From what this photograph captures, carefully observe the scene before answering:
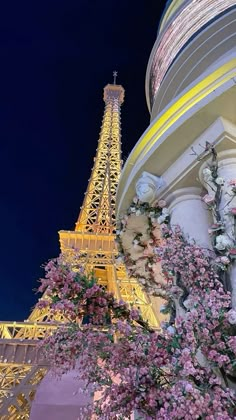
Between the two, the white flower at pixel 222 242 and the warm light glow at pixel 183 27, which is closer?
the white flower at pixel 222 242

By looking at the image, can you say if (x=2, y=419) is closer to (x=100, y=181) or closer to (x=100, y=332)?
(x=100, y=332)

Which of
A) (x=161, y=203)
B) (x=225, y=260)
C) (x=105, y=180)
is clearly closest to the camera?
(x=225, y=260)

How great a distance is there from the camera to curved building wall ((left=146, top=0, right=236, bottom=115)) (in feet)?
15.1

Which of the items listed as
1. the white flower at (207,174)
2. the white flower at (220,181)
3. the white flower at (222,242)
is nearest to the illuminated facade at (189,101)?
the white flower at (207,174)

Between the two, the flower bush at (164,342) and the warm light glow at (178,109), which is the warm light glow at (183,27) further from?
the flower bush at (164,342)

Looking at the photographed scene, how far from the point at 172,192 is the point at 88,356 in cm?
200

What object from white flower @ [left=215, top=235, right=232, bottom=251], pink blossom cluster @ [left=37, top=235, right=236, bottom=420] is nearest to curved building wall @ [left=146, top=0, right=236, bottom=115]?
white flower @ [left=215, top=235, right=232, bottom=251]

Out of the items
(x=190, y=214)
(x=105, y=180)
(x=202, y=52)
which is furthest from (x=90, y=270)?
(x=105, y=180)

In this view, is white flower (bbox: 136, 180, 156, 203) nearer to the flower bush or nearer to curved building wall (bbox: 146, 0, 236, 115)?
the flower bush

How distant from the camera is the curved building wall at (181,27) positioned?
459 cm

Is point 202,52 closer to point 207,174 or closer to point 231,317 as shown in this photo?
point 207,174

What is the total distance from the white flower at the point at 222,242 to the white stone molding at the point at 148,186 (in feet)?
3.51

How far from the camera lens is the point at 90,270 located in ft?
12.5

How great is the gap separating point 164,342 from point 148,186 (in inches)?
70.1
